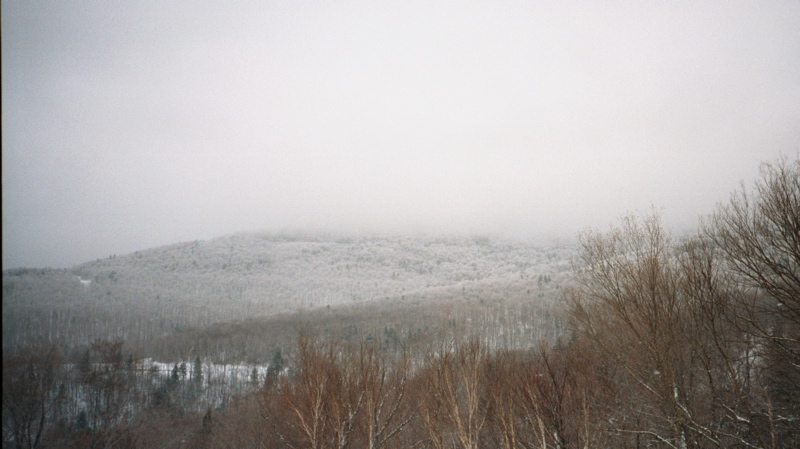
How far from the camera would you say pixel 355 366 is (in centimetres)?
1188

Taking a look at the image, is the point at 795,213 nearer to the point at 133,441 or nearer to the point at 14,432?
the point at 14,432

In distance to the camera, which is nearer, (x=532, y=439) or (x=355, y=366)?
(x=355, y=366)

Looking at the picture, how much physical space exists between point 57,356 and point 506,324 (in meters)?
119

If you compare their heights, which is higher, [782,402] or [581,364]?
[581,364]

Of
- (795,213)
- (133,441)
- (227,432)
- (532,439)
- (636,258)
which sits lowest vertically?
(227,432)

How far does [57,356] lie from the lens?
24.2 m

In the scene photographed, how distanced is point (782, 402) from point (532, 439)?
13.1 metres

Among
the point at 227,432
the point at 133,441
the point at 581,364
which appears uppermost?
the point at 581,364

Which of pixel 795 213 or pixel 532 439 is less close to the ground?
pixel 795 213

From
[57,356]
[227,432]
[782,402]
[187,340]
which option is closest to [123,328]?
[187,340]

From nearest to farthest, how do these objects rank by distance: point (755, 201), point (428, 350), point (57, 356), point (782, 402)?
point (755, 201)
point (428, 350)
point (782, 402)
point (57, 356)

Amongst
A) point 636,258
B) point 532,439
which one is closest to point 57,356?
point 532,439

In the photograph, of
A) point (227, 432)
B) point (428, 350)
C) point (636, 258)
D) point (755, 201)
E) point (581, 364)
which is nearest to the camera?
point (755, 201)

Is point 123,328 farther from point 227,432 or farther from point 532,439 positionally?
point 532,439
